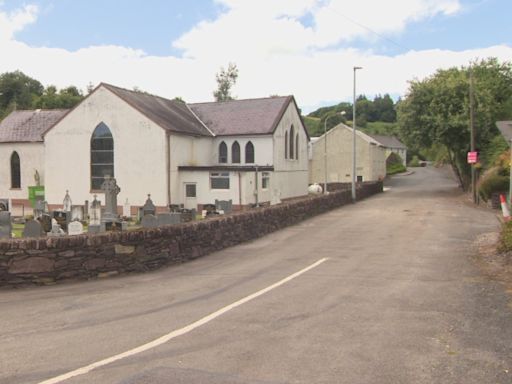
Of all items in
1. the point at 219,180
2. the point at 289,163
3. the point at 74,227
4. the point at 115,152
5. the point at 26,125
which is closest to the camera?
the point at 74,227

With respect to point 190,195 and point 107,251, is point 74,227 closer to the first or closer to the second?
point 107,251

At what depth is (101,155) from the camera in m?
34.9

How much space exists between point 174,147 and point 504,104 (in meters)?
29.1

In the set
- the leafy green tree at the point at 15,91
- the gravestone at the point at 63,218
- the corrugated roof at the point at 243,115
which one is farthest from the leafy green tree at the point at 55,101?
the gravestone at the point at 63,218

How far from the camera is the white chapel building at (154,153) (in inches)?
1314

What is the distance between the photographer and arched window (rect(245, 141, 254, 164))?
3872 cm

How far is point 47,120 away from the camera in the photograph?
42.3 meters

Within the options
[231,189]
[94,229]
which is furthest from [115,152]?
[94,229]

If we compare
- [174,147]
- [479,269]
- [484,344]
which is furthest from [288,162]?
[484,344]

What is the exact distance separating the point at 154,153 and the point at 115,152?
3.03m

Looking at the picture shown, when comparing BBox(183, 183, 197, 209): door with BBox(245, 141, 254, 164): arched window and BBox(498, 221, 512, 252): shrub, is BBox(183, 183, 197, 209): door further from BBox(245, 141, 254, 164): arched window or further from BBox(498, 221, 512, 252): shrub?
BBox(498, 221, 512, 252): shrub

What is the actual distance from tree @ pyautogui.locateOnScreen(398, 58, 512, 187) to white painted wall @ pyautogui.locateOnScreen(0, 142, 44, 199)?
3046cm

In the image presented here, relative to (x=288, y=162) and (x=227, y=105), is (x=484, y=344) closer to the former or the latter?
(x=288, y=162)

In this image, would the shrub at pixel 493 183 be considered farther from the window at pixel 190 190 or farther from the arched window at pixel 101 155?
the arched window at pixel 101 155
